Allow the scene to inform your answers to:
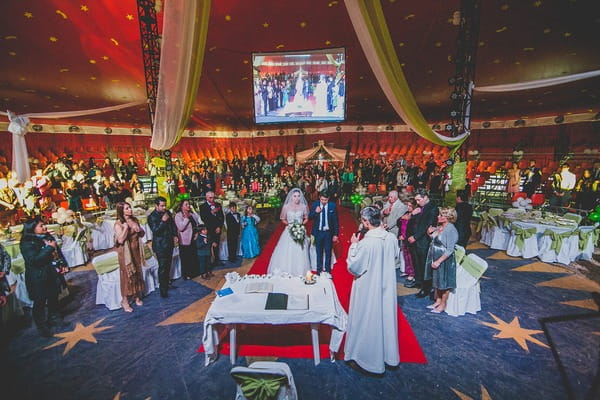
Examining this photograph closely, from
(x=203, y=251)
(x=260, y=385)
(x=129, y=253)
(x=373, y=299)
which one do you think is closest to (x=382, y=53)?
(x=373, y=299)

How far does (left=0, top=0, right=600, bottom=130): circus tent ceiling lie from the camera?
15.7ft

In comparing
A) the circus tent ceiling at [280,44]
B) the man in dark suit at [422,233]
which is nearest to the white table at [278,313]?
the man in dark suit at [422,233]

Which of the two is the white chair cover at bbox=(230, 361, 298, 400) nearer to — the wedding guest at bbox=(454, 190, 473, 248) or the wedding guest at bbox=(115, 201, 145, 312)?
the wedding guest at bbox=(115, 201, 145, 312)

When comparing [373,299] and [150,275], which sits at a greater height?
[373,299]

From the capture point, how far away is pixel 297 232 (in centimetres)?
421

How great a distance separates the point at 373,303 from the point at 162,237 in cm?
330

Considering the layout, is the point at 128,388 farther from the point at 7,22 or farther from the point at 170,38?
the point at 7,22

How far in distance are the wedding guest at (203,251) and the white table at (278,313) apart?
1.99 m

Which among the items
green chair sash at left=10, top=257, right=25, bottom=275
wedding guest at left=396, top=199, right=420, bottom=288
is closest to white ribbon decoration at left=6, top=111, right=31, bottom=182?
green chair sash at left=10, top=257, right=25, bottom=275

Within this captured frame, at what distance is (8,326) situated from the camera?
359cm

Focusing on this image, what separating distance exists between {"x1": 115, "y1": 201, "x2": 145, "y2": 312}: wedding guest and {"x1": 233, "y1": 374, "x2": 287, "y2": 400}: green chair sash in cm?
297

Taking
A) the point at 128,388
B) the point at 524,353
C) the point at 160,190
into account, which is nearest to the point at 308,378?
the point at 128,388

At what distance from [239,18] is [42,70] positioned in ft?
20.5

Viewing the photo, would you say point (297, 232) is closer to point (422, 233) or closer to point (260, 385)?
point (422, 233)
